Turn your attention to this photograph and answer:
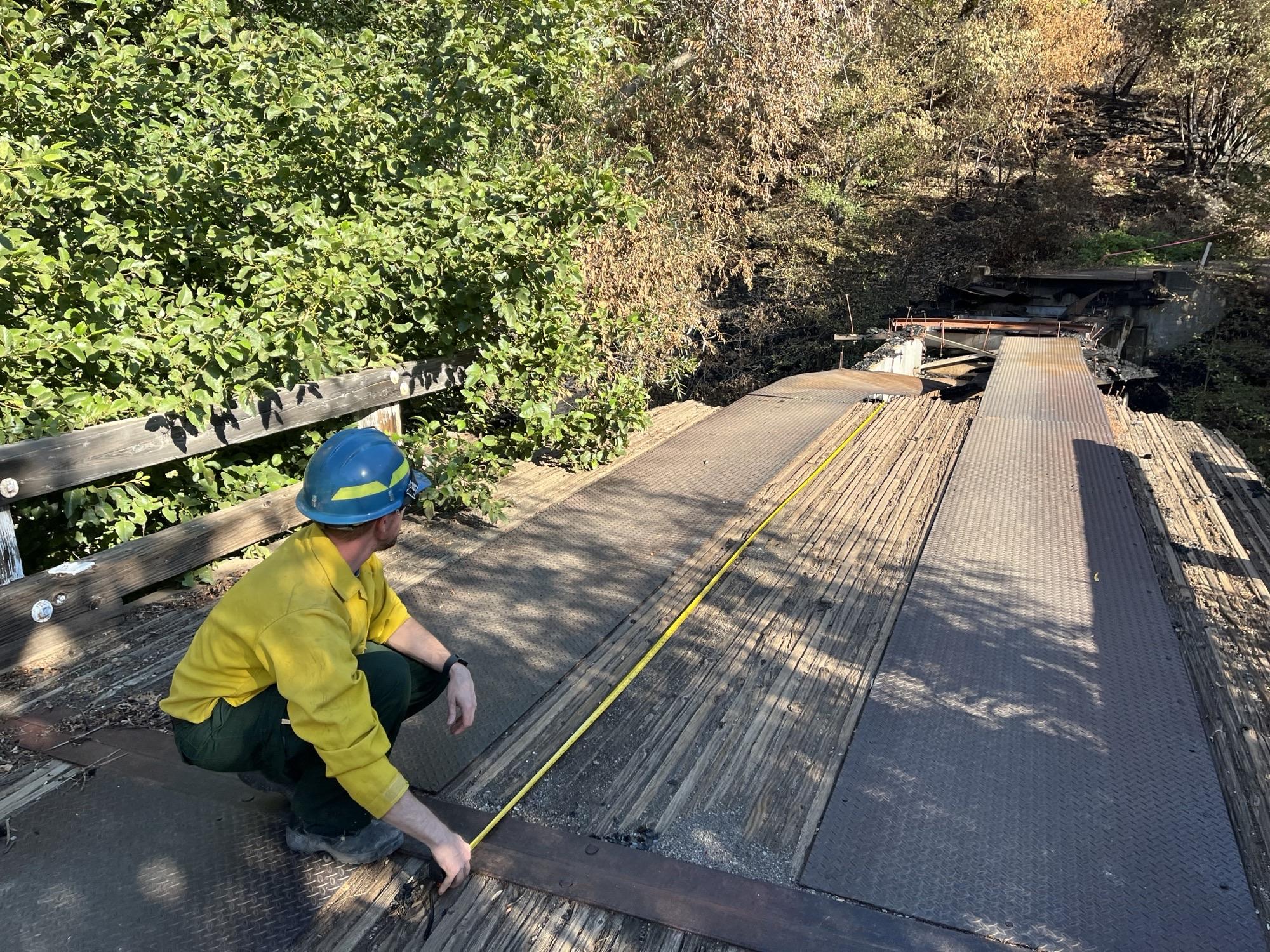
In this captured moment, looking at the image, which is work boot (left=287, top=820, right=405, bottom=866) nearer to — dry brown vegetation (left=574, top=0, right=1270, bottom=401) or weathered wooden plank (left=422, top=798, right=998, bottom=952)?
weathered wooden plank (left=422, top=798, right=998, bottom=952)

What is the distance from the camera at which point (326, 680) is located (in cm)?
166

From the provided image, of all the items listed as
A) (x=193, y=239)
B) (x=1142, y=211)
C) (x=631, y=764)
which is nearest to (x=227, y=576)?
(x=193, y=239)

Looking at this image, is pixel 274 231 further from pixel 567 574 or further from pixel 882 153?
pixel 882 153

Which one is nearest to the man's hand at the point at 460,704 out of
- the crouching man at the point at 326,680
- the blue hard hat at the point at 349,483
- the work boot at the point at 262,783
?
the crouching man at the point at 326,680

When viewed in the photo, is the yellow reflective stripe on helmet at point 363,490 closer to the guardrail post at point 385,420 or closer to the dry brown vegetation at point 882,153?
the guardrail post at point 385,420

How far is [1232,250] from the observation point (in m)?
16.6

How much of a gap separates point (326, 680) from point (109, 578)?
193 cm

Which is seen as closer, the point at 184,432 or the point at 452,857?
the point at 452,857

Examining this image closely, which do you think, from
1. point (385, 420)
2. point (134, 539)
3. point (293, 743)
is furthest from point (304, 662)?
point (385, 420)

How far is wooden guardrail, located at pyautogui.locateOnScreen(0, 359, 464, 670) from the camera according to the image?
9.08 feet

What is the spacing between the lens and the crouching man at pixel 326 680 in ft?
5.52

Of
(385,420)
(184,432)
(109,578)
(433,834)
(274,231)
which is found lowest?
(433,834)

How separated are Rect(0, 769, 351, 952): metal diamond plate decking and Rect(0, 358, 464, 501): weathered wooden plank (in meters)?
1.09

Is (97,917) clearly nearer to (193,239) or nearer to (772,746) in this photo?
(772,746)
